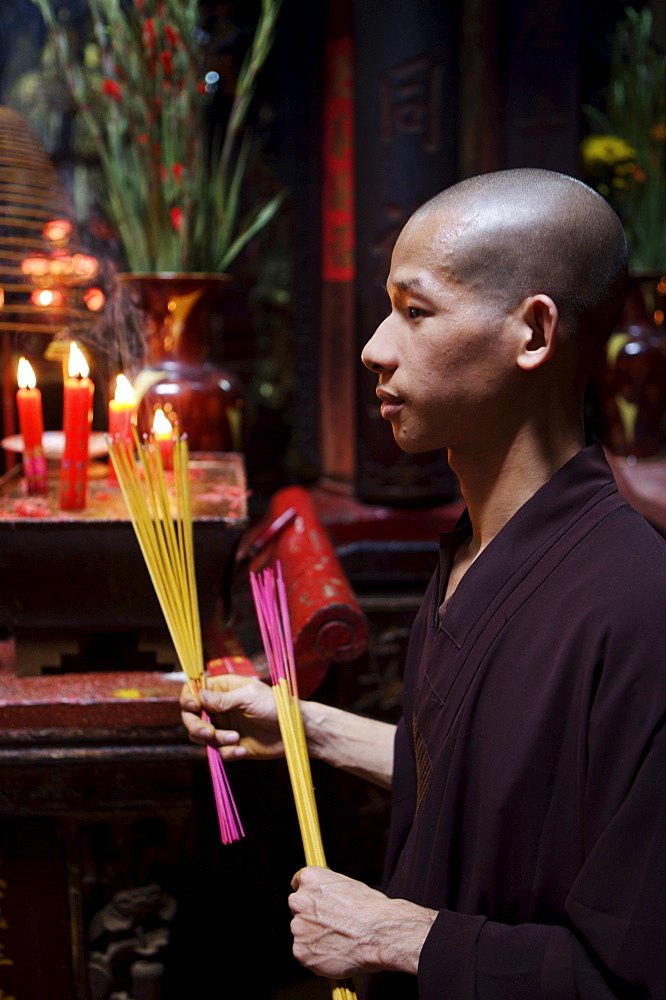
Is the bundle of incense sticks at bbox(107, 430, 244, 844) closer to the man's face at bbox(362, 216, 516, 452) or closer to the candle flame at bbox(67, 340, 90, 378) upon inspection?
the candle flame at bbox(67, 340, 90, 378)

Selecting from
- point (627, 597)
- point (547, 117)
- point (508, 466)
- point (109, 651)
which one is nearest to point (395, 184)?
point (547, 117)

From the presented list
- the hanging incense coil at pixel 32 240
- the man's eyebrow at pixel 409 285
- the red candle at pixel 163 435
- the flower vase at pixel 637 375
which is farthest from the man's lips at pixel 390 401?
the flower vase at pixel 637 375

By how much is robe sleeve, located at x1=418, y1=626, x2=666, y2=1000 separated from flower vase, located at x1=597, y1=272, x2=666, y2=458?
199 cm

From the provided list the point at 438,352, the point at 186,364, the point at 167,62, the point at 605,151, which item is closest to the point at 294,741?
the point at 438,352

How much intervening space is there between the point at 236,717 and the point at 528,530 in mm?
549

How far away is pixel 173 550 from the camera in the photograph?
143 cm

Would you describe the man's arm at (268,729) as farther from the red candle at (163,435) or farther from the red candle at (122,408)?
the red candle at (122,408)

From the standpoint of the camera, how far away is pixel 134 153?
96.1 inches

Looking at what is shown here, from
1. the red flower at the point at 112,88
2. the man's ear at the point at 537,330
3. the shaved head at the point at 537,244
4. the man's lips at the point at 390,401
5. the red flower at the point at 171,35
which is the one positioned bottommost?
the man's lips at the point at 390,401

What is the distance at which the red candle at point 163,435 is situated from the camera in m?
1.62

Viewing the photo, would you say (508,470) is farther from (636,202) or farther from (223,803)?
(636,202)

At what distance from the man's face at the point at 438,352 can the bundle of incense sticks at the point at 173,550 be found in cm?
40

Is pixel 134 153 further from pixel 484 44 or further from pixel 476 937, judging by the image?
pixel 476 937

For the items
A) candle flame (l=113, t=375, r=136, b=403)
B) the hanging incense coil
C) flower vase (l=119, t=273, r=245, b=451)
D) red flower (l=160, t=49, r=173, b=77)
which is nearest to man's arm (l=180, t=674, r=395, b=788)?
candle flame (l=113, t=375, r=136, b=403)
